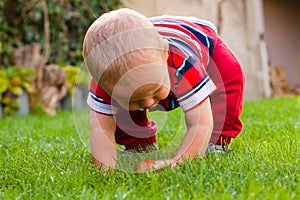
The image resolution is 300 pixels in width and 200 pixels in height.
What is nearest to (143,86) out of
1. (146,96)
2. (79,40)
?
(146,96)

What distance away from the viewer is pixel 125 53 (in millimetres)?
1362

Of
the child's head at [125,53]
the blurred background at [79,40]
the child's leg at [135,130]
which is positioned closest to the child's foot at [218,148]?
the child's leg at [135,130]

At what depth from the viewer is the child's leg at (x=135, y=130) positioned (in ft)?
6.25

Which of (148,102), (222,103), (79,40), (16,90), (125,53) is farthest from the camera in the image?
(79,40)

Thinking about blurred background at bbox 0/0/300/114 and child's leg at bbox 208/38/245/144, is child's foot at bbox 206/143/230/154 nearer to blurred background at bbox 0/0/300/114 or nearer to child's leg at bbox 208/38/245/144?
child's leg at bbox 208/38/245/144

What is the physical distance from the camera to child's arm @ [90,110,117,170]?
1.71 m

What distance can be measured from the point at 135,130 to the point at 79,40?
14.8 feet

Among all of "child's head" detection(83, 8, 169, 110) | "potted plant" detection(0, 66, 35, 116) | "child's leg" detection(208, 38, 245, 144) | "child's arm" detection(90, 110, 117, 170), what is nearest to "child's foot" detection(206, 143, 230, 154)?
"child's leg" detection(208, 38, 245, 144)

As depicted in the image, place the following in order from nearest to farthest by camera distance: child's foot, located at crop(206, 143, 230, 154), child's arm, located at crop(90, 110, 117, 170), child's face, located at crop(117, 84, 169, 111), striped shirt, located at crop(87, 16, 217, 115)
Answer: child's face, located at crop(117, 84, 169, 111), striped shirt, located at crop(87, 16, 217, 115), child's arm, located at crop(90, 110, 117, 170), child's foot, located at crop(206, 143, 230, 154)

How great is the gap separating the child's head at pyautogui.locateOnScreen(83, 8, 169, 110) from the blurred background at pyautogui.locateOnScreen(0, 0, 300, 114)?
1.75 meters

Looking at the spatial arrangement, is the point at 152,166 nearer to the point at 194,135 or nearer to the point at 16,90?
the point at 194,135

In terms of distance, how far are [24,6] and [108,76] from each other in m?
4.72

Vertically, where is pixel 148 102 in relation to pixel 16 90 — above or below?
above

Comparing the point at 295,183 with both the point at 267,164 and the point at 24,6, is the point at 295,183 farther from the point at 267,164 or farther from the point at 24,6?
the point at 24,6
